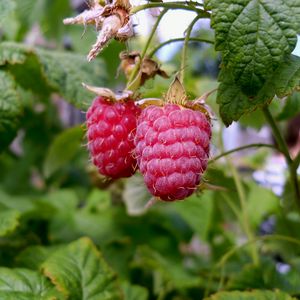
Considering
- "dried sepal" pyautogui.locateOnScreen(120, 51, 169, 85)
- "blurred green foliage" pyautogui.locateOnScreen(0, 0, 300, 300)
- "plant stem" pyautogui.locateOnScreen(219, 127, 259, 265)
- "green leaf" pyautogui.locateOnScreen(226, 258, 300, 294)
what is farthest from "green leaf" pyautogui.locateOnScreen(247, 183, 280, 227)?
"dried sepal" pyautogui.locateOnScreen(120, 51, 169, 85)

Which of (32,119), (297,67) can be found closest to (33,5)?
(32,119)

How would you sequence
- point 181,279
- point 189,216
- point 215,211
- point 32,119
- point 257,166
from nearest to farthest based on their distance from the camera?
1. point 181,279
2. point 189,216
3. point 215,211
4. point 32,119
5. point 257,166

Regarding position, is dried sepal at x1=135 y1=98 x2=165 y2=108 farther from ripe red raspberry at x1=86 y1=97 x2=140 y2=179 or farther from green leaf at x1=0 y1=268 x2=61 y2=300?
green leaf at x1=0 y1=268 x2=61 y2=300

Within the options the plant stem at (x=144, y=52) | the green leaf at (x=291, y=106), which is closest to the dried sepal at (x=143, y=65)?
the plant stem at (x=144, y=52)

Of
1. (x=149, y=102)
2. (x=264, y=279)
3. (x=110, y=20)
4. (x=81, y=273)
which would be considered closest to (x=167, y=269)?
(x=264, y=279)

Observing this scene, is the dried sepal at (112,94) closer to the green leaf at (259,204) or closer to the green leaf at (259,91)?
the green leaf at (259,91)

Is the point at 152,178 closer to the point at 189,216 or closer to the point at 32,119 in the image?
the point at 189,216
